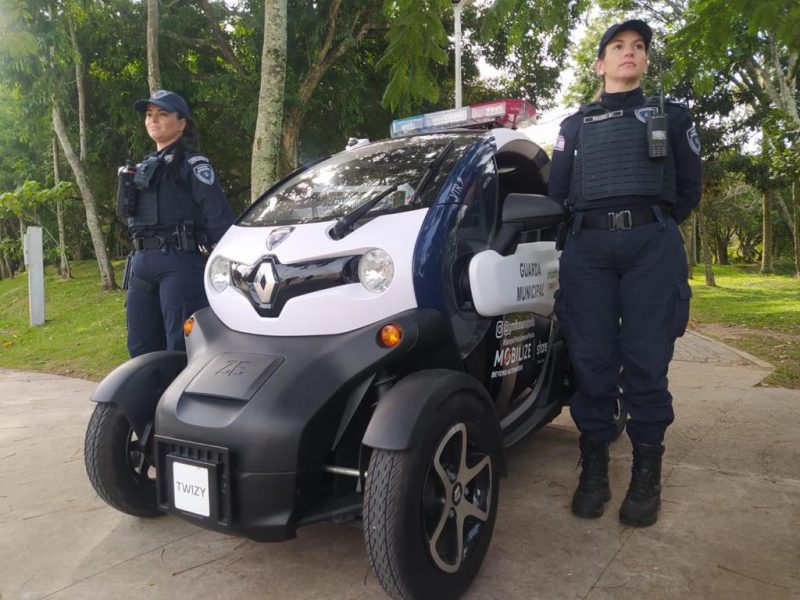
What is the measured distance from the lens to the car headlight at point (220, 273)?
2650 mm

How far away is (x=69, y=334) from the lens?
10578mm

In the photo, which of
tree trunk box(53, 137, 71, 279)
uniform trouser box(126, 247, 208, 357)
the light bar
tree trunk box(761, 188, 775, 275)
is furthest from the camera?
tree trunk box(761, 188, 775, 275)

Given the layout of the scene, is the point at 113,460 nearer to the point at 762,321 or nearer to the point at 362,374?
the point at 362,374

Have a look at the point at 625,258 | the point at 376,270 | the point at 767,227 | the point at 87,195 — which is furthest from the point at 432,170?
the point at 767,227

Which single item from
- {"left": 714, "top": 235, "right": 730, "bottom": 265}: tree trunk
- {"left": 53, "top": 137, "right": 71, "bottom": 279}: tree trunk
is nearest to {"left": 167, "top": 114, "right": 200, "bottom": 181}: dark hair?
{"left": 53, "top": 137, "right": 71, "bottom": 279}: tree trunk

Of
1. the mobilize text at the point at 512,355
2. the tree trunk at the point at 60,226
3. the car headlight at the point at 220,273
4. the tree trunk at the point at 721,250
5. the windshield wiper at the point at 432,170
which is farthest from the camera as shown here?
the tree trunk at the point at 721,250

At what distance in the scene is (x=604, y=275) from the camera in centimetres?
282

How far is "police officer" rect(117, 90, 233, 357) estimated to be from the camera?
335cm

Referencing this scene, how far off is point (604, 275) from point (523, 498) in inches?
42.8

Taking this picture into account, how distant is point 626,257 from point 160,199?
2323 millimetres

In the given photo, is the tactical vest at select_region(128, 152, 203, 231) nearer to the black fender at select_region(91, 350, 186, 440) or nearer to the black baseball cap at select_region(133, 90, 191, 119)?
the black baseball cap at select_region(133, 90, 191, 119)

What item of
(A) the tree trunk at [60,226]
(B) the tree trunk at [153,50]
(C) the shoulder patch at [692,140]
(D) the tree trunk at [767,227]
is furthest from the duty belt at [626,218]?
(D) the tree trunk at [767,227]

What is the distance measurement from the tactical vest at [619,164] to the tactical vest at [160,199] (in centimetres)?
200

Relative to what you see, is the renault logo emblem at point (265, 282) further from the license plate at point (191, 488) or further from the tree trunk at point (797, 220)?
the tree trunk at point (797, 220)
